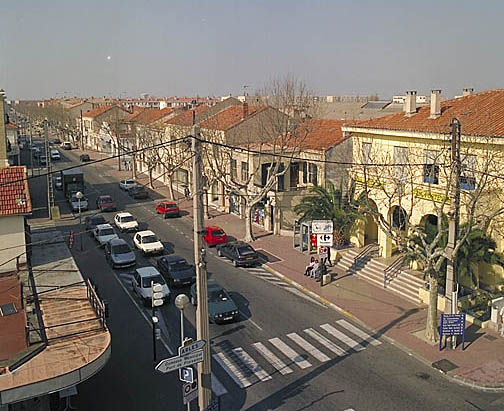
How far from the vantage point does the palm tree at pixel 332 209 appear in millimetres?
33500

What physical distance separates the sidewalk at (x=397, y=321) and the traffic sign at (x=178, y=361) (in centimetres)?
1087

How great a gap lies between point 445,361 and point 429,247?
4.54 m

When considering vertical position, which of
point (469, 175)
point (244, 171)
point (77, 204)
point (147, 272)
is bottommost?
point (77, 204)

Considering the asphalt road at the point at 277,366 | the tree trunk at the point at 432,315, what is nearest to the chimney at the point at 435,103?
the tree trunk at the point at 432,315

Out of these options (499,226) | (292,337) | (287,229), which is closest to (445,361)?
(292,337)

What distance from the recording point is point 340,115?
63.5 meters

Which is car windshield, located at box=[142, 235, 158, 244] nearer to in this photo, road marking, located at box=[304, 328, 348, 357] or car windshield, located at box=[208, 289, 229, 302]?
car windshield, located at box=[208, 289, 229, 302]

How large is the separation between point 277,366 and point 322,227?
1081 centimetres

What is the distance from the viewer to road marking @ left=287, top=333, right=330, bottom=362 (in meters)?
20.4

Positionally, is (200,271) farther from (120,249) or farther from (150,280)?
(120,249)

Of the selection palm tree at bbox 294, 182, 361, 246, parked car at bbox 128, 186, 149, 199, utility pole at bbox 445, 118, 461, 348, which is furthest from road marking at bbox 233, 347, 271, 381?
parked car at bbox 128, 186, 149, 199

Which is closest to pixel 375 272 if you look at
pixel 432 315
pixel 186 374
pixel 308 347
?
pixel 432 315

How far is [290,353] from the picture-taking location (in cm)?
2072

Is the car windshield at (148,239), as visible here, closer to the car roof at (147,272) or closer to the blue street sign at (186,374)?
the car roof at (147,272)
